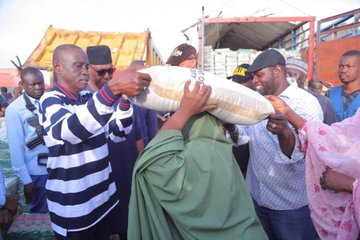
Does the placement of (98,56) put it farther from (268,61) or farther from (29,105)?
(268,61)

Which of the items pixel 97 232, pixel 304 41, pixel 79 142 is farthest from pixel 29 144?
pixel 304 41

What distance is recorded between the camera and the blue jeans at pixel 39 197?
3160 mm

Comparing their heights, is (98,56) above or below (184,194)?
above

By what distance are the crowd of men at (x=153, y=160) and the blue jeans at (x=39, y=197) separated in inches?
0.4

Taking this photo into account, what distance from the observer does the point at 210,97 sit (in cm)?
139

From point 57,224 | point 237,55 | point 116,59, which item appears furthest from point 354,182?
point 116,59

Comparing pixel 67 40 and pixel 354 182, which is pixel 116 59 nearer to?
pixel 67 40

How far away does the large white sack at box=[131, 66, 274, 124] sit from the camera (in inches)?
54.6

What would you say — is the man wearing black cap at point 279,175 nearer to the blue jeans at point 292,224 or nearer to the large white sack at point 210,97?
the blue jeans at point 292,224

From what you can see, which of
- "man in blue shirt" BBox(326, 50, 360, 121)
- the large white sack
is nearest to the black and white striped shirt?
the large white sack

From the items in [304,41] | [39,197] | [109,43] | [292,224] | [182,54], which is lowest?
[39,197]

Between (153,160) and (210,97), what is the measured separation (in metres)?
0.41

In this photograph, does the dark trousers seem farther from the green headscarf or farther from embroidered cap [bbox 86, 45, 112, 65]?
embroidered cap [bbox 86, 45, 112, 65]

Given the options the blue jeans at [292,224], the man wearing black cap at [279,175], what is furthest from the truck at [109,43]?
the blue jeans at [292,224]
